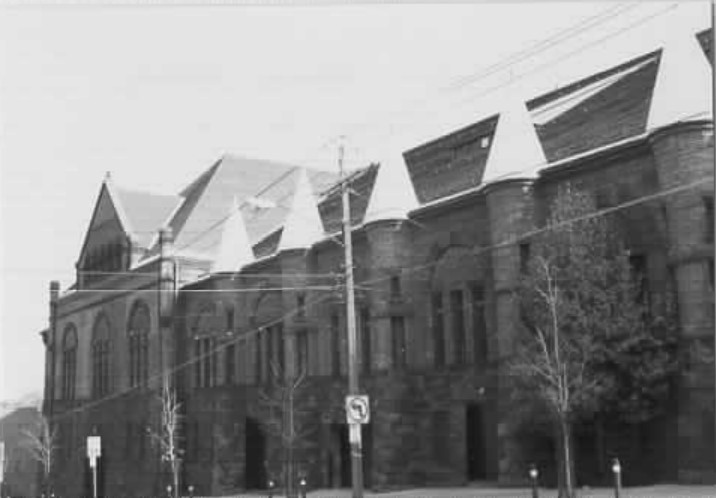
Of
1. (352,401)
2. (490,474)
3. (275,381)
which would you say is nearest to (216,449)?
(275,381)

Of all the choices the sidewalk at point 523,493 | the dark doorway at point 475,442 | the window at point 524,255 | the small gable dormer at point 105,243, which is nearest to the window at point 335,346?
the sidewalk at point 523,493

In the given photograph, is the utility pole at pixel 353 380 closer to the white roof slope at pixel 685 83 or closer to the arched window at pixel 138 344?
the white roof slope at pixel 685 83

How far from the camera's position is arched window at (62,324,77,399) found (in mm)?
56938

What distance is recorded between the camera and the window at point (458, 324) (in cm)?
3250

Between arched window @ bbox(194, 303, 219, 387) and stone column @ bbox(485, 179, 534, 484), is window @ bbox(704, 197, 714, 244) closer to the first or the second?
stone column @ bbox(485, 179, 534, 484)

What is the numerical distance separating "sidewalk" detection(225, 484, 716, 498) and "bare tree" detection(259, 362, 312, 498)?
184 cm

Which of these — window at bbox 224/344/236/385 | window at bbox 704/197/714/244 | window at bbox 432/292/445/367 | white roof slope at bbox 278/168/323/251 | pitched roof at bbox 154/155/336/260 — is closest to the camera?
window at bbox 704/197/714/244

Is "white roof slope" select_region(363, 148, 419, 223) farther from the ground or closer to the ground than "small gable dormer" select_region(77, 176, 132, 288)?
closer to the ground

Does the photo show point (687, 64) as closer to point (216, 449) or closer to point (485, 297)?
point (485, 297)

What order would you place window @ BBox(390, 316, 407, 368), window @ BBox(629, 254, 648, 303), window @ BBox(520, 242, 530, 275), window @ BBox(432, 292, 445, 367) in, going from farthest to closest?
window @ BBox(390, 316, 407, 368) → window @ BBox(432, 292, 445, 367) → window @ BBox(520, 242, 530, 275) → window @ BBox(629, 254, 648, 303)

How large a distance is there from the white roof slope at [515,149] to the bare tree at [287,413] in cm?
1203

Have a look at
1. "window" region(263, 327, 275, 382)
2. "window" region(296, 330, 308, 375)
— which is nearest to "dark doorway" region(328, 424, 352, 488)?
"window" region(296, 330, 308, 375)

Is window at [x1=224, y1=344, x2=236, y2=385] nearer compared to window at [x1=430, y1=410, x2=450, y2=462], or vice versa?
window at [x1=430, y1=410, x2=450, y2=462]

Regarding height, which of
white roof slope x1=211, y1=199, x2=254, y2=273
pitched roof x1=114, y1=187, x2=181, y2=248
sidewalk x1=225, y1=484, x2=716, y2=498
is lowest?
sidewalk x1=225, y1=484, x2=716, y2=498
